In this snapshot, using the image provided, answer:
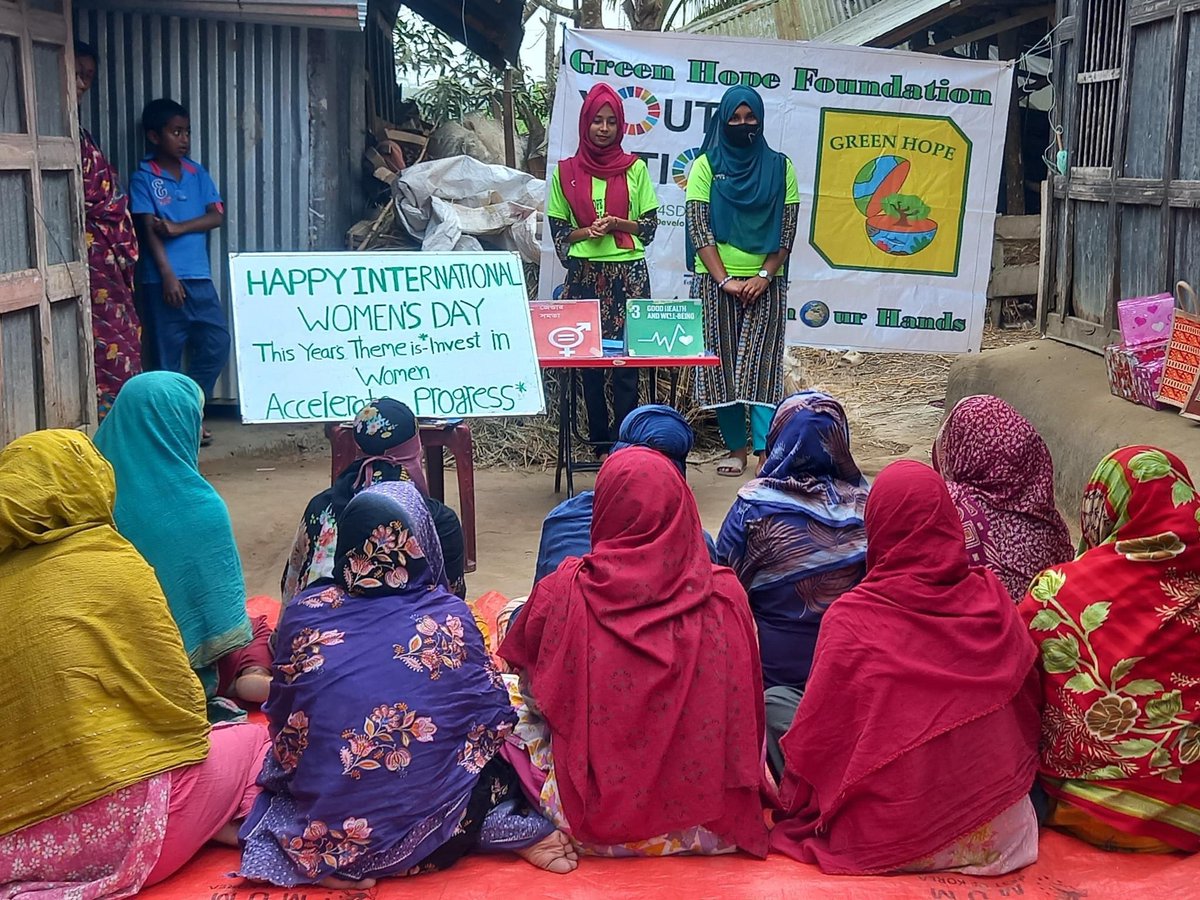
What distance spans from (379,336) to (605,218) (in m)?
1.81

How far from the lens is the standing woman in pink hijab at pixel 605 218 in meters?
6.83

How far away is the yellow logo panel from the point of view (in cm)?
871

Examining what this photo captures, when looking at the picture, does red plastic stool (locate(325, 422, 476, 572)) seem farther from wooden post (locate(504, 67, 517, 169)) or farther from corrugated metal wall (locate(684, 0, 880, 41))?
corrugated metal wall (locate(684, 0, 880, 41))

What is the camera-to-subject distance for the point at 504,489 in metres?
7.07

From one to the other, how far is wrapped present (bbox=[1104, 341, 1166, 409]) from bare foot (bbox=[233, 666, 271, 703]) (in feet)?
14.5

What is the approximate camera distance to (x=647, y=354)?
6.16 metres

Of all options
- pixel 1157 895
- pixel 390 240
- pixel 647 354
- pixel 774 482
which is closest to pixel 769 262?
pixel 647 354

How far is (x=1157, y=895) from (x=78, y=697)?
240cm

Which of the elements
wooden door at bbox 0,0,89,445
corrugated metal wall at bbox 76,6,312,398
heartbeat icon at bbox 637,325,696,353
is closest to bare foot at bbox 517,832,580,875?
wooden door at bbox 0,0,89,445

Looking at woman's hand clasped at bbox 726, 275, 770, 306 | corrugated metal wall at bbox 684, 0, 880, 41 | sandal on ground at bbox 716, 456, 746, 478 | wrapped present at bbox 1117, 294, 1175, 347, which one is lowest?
sandal on ground at bbox 716, 456, 746, 478

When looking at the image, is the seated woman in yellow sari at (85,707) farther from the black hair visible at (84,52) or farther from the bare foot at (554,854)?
the black hair visible at (84,52)

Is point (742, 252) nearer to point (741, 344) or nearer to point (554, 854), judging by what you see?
point (741, 344)

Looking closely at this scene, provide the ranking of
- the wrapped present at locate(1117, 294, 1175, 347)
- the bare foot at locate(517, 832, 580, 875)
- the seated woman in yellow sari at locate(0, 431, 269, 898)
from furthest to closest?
1. the wrapped present at locate(1117, 294, 1175, 347)
2. the bare foot at locate(517, 832, 580, 875)
3. the seated woman in yellow sari at locate(0, 431, 269, 898)

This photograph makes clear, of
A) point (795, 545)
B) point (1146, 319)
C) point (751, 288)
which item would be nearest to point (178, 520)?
point (795, 545)
